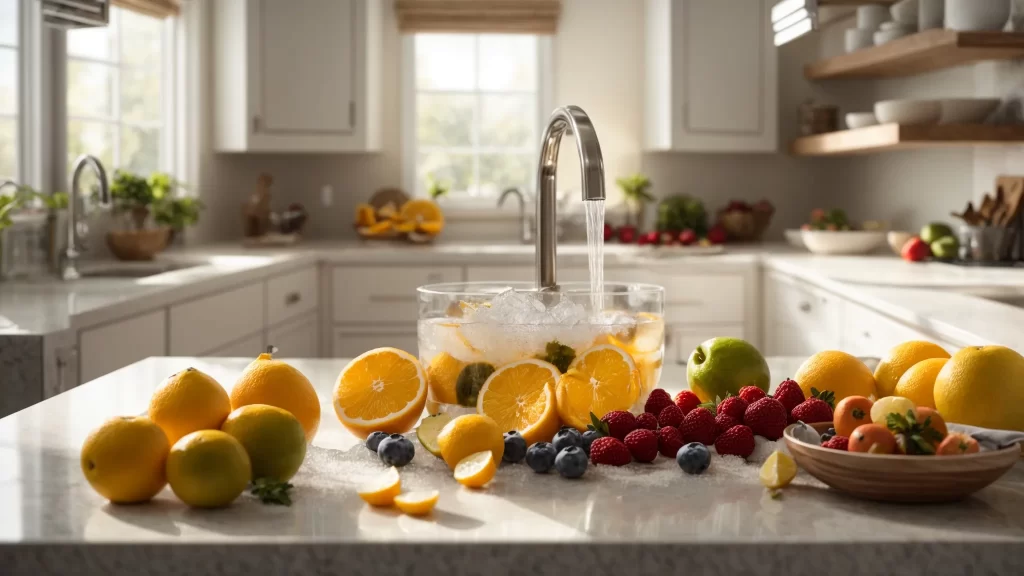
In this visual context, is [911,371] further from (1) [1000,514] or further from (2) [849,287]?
(2) [849,287]

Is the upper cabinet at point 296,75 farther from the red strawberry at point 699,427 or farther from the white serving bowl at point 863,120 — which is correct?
the red strawberry at point 699,427

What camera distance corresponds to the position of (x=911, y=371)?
1216 millimetres

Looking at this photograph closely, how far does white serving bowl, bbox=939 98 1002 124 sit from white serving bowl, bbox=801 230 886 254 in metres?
0.81

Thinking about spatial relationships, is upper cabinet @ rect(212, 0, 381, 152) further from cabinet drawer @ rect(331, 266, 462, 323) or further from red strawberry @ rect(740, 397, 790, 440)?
red strawberry @ rect(740, 397, 790, 440)

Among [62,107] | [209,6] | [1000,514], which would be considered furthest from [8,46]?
[1000,514]

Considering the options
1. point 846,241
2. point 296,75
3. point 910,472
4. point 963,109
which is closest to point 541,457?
point 910,472

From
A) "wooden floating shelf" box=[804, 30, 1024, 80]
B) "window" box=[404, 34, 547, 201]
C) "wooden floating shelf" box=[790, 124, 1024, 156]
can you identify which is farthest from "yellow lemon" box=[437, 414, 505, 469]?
"window" box=[404, 34, 547, 201]

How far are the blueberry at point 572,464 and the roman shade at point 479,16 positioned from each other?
13.9 ft

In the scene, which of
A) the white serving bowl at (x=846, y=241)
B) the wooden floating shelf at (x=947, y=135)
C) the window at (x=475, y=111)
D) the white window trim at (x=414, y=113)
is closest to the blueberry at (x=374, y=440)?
the wooden floating shelf at (x=947, y=135)

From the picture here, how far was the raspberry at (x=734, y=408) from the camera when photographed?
1137 millimetres

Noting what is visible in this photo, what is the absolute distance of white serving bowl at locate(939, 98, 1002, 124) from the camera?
348cm

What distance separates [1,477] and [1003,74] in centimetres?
349

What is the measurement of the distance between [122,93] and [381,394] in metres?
3.44

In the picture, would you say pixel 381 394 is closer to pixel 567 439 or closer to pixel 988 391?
pixel 567 439
